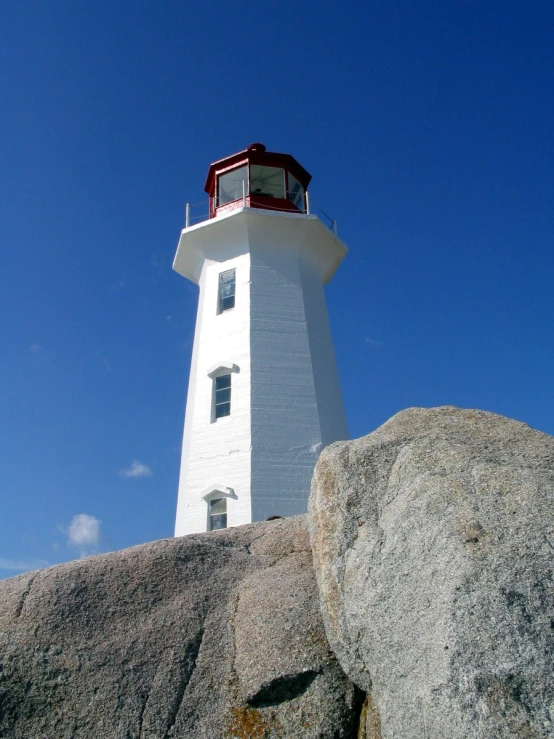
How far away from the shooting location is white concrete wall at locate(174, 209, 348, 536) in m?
16.6

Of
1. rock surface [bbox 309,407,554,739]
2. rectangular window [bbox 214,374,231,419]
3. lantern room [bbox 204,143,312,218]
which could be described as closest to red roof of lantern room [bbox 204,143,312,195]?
lantern room [bbox 204,143,312,218]

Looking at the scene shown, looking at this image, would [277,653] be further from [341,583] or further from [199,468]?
[199,468]

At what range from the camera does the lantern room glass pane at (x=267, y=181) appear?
24812 mm

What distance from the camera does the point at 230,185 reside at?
25.0 metres

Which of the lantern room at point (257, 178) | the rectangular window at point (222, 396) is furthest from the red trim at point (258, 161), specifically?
the rectangular window at point (222, 396)

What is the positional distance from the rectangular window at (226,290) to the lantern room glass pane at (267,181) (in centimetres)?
505

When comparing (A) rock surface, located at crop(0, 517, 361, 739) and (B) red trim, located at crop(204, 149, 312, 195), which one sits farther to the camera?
(B) red trim, located at crop(204, 149, 312, 195)

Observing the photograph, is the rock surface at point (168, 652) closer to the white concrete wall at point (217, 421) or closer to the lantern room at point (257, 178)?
the white concrete wall at point (217, 421)

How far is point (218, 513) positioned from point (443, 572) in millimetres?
12511

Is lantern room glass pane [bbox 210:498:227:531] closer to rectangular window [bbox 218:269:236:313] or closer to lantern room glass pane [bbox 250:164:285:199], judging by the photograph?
rectangular window [bbox 218:269:236:313]

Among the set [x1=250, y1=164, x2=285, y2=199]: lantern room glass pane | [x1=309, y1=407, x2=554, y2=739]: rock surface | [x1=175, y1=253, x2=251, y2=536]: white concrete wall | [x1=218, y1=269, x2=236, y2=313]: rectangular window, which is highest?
[x1=250, y1=164, x2=285, y2=199]: lantern room glass pane

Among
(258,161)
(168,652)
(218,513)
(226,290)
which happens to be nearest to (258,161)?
(258,161)

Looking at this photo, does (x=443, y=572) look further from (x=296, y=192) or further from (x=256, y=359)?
(x=296, y=192)

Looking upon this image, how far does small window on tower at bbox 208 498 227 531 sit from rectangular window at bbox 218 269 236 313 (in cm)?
602
